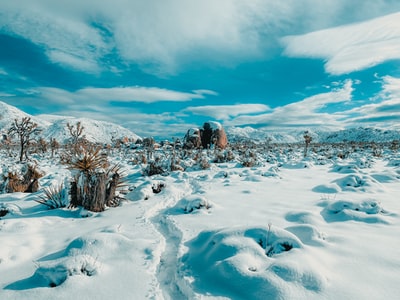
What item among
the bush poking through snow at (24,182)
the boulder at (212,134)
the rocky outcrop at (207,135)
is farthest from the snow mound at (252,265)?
the boulder at (212,134)

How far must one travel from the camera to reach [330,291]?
2.30 meters

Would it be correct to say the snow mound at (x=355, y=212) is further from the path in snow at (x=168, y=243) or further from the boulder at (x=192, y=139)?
the boulder at (x=192, y=139)

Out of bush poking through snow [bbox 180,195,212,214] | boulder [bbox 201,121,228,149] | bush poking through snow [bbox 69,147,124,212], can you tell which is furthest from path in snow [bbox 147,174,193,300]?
boulder [bbox 201,121,228,149]

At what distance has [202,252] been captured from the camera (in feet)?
10.5

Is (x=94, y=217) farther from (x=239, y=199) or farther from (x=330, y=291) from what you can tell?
A: (x=330, y=291)

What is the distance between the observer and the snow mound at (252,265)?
2320 mm

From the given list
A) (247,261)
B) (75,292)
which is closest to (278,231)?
(247,261)

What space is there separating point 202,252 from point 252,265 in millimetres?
763

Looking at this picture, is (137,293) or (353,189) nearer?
(137,293)

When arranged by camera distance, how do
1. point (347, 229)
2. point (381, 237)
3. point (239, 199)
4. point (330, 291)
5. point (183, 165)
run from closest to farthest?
1. point (330, 291)
2. point (381, 237)
3. point (347, 229)
4. point (239, 199)
5. point (183, 165)

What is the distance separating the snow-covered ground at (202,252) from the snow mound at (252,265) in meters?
0.01

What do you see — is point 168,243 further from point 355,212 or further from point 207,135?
point 207,135

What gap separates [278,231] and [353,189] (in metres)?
4.96

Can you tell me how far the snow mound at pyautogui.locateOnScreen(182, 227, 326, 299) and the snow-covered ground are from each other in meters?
0.01
